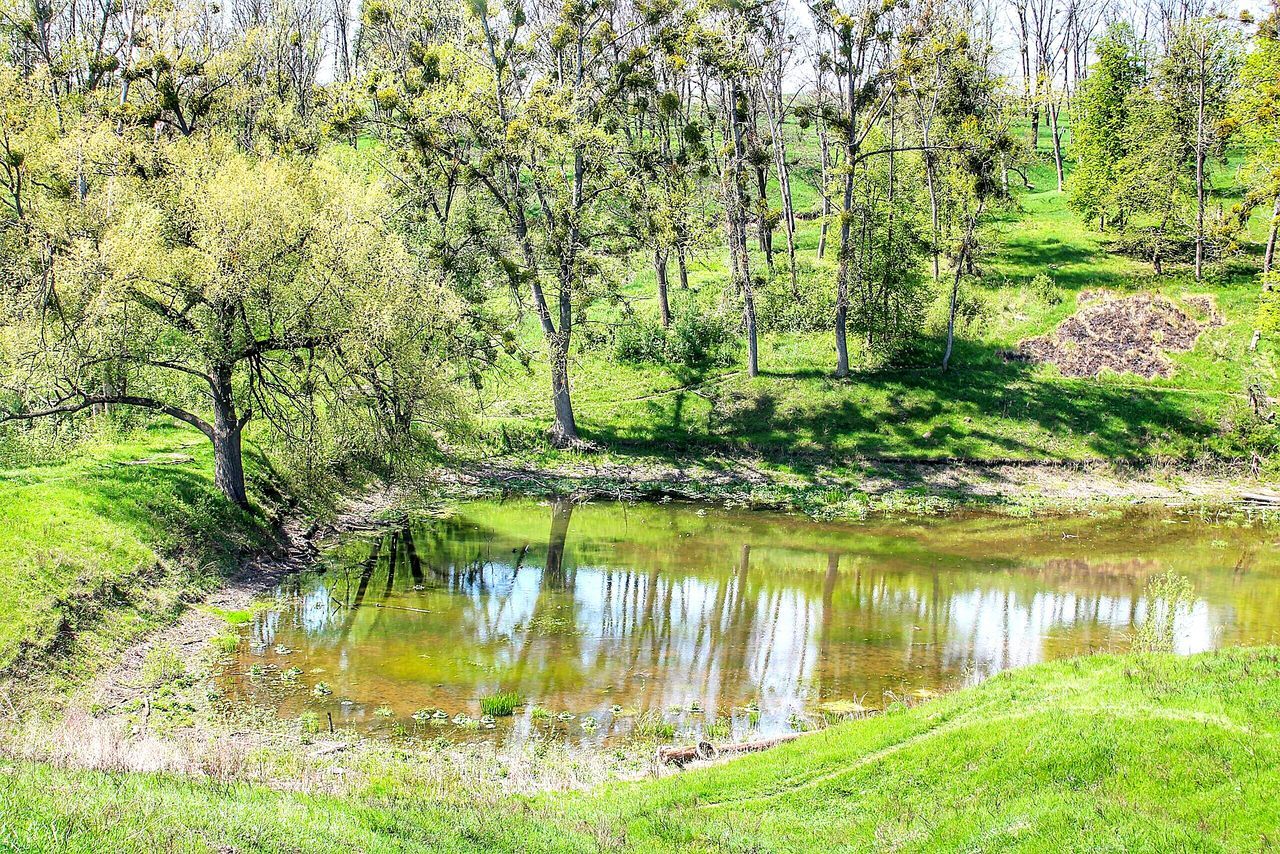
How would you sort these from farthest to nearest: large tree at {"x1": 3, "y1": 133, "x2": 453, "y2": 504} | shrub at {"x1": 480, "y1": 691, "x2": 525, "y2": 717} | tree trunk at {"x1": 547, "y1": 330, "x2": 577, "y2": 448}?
tree trunk at {"x1": 547, "y1": 330, "x2": 577, "y2": 448} < large tree at {"x1": 3, "y1": 133, "x2": 453, "y2": 504} < shrub at {"x1": 480, "y1": 691, "x2": 525, "y2": 717}

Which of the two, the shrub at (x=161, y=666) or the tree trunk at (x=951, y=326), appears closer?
the shrub at (x=161, y=666)

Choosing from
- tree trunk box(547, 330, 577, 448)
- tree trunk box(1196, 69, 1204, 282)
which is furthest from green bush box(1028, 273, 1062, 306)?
tree trunk box(547, 330, 577, 448)

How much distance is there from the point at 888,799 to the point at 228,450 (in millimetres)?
18920

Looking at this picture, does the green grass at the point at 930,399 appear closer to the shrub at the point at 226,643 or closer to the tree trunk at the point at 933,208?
the tree trunk at the point at 933,208

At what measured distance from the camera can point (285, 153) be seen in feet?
101

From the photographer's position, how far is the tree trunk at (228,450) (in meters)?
23.4

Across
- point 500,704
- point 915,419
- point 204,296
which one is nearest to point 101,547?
point 204,296

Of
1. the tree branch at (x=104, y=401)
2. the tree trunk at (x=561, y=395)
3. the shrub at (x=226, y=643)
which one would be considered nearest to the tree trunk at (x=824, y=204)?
the tree trunk at (x=561, y=395)

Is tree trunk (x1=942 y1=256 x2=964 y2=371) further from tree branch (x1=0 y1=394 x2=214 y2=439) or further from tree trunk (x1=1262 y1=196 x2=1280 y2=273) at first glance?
tree branch (x1=0 y1=394 x2=214 y2=439)

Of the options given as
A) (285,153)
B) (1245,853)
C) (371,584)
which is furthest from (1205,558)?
(285,153)

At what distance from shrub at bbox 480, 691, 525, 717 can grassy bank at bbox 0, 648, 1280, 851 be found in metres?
3.02

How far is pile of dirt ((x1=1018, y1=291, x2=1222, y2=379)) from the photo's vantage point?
3891 cm

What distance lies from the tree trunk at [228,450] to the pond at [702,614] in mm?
2851

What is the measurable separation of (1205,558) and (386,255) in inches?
895
